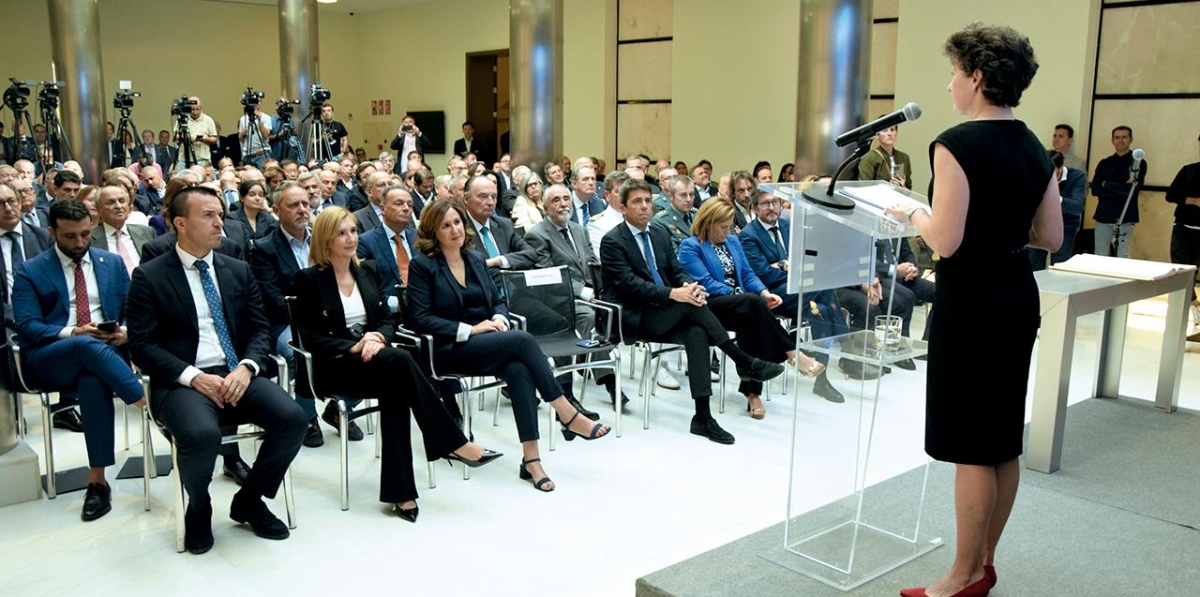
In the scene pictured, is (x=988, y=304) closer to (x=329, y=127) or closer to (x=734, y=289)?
(x=734, y=289)

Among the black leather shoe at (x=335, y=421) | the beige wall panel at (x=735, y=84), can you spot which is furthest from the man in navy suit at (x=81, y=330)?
the beige wall panel at (x=735, y=84)

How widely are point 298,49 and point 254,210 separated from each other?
9088mm

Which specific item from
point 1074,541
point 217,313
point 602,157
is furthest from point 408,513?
point 602,157

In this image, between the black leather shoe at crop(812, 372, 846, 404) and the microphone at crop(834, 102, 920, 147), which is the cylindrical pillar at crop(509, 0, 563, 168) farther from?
the microphone at crop(834, 102, 920, 147)

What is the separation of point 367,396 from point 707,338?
172 cm

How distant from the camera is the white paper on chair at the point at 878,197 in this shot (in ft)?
7.38

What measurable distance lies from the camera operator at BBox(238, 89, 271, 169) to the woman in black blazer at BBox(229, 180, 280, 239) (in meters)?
4.22

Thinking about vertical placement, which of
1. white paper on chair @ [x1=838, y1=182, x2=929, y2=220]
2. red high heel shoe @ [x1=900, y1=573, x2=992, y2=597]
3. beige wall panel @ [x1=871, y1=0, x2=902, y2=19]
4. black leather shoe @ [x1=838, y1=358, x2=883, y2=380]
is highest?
beige wall panel @ [x1=871, y1=0, x2=902, y2=19]

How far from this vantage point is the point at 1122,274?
3.72 metres

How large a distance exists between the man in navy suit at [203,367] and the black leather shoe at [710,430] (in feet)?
6.23

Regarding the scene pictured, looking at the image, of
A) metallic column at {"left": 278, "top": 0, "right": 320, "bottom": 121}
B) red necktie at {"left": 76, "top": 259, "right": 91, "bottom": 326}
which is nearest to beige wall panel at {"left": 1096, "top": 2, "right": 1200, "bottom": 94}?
red necktie at {"left": 76, "top": 259, "right": 91, "bottom": 326}

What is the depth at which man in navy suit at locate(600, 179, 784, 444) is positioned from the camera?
450cm

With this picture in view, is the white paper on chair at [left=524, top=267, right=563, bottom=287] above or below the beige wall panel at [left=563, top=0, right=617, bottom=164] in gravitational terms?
below

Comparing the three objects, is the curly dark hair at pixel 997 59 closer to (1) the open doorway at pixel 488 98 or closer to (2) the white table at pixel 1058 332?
(2) the white table at pixel 1058 332
